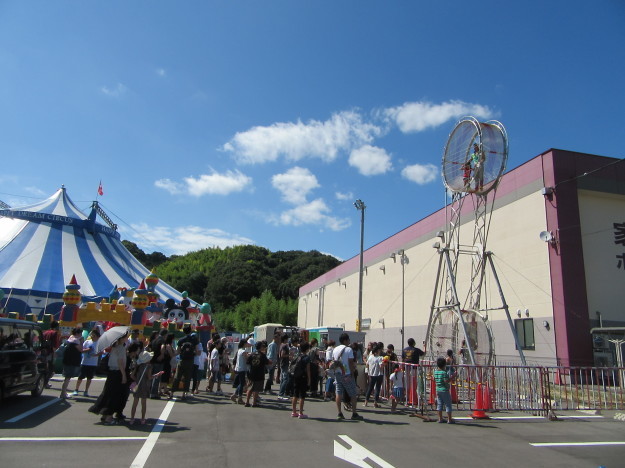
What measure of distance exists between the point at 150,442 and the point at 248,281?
222 ft

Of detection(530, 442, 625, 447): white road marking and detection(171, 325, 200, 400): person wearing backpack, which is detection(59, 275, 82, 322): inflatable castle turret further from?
detection(530, 442, 625, 447): white road marking

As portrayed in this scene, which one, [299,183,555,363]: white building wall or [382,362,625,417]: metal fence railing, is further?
[299,183,555,363]: white building wall

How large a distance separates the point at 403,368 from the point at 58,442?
290 inches

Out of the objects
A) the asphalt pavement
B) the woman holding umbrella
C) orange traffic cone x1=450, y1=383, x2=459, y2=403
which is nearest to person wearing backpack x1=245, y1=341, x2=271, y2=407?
the asphalt pavement

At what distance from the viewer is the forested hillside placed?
59375 mm

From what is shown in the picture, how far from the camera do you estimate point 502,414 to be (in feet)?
34.0

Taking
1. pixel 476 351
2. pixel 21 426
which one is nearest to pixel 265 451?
pixel 21 426

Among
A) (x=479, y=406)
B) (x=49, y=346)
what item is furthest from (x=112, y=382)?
(x=479, y=406)

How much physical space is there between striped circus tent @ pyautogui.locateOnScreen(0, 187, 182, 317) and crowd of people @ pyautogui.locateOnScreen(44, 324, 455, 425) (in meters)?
14.5

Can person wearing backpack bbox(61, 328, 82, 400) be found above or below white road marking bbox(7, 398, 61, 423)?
above

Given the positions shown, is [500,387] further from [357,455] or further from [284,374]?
[357,455]

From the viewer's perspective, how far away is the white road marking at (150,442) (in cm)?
576

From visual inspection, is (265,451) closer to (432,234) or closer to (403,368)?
(403,368)

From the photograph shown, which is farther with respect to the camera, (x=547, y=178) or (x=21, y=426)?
(x=547, y=178)
